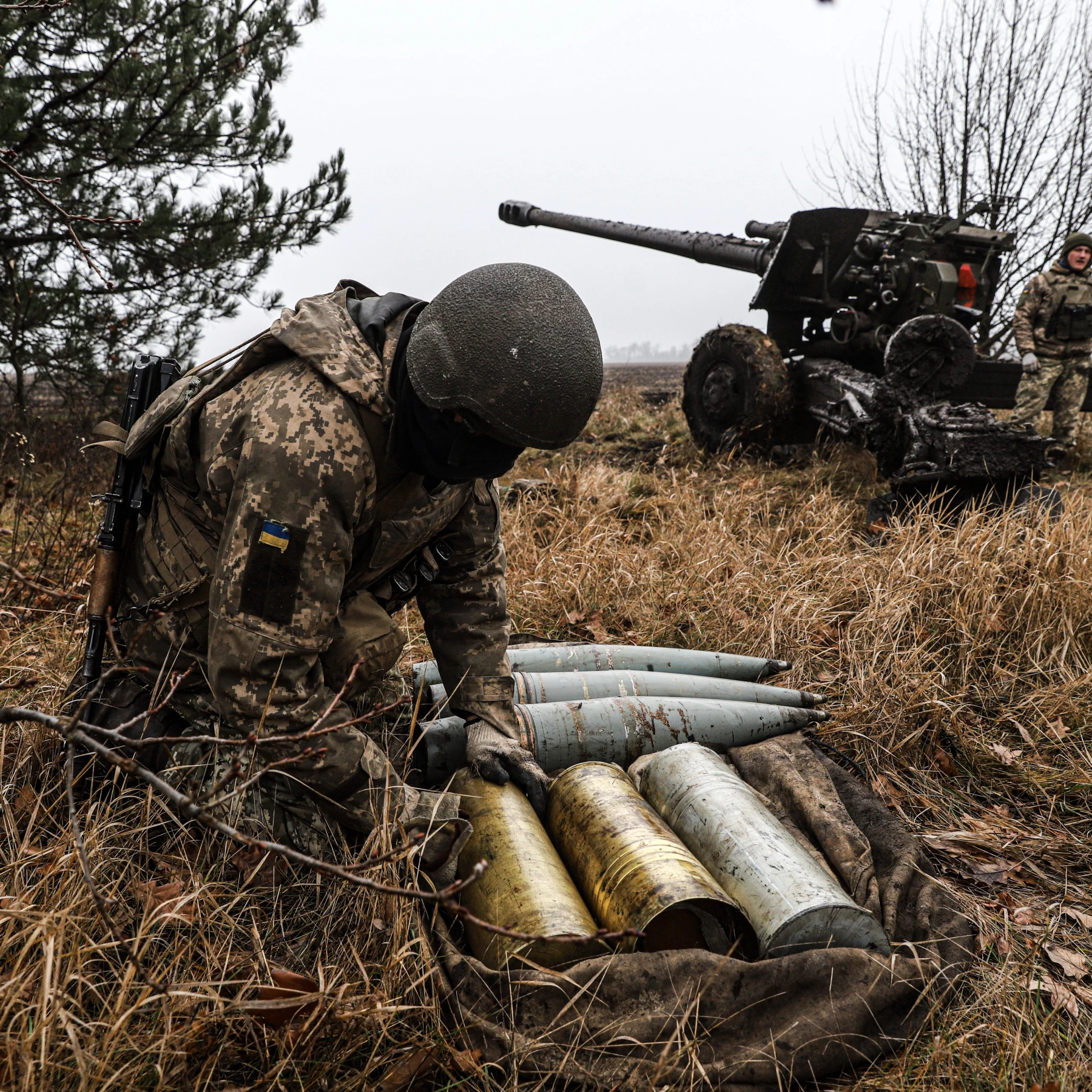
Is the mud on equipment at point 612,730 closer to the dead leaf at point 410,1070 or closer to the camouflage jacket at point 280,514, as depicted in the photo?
the camouflage jacket at point 280,514

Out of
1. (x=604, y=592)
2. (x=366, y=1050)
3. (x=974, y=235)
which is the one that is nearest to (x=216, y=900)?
(x=366, y=1050)

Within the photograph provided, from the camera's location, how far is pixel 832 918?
88.7 inches

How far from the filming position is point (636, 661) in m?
3.77

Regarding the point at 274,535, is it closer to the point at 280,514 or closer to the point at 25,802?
the point at 280,514

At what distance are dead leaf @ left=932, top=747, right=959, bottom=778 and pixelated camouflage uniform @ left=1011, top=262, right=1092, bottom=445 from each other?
268 inches

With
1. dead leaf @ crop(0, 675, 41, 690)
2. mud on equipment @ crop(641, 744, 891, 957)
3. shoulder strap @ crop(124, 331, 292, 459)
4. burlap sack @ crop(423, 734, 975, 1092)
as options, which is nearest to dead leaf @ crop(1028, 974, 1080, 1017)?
burlap sack @ crop(423, 734, 975, 1092)

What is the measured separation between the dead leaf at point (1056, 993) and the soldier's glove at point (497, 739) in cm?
142

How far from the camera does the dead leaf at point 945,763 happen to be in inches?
138

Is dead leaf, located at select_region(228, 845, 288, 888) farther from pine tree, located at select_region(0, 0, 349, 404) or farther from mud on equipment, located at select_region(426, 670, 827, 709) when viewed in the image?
pine tree, located at select_region(0, 0, 349, 404)

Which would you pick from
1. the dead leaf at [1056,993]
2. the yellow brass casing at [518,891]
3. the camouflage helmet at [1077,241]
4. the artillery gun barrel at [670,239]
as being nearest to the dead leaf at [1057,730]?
the dead leaf at [1056,993]

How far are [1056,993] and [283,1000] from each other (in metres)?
2.01

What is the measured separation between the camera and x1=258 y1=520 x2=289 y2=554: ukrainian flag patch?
84.3 inches

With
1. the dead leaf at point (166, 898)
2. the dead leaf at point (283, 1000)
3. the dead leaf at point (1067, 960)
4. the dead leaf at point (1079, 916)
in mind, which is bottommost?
the dead leaf at point (1079, 916)

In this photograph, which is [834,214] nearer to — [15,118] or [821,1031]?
[15,118]
